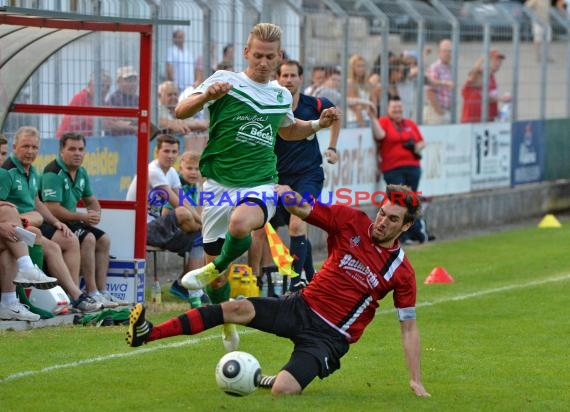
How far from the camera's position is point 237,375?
811 cm

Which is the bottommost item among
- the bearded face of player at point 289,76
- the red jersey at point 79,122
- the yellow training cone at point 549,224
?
the yellow training cone at point 549,224

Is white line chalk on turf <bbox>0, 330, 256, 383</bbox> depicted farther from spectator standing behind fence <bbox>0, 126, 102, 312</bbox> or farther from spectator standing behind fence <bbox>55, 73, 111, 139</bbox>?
spectator standing behind fence <bbox>55, 73, 111, 139</bbox>

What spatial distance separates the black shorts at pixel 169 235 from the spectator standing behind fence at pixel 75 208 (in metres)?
0.98

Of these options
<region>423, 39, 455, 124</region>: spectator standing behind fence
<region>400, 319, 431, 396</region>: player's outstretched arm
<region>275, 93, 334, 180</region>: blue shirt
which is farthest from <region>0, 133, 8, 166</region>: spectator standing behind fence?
<region>423, 39, 455, 124</region>: spectator standing behind fence

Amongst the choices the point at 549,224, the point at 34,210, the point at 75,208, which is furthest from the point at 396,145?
the point at 34,210

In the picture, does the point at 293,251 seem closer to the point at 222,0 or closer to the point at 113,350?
the point at 113,350

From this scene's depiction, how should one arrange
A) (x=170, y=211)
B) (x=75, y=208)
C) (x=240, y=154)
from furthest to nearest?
(x=170, y=211) < (x=75, y=208) < (x=240, y=154)

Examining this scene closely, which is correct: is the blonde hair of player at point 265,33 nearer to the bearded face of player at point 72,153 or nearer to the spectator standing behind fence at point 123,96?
the bearded face of player at point 72,153

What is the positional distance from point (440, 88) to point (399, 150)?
2470 mm

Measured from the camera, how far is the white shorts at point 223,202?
9.67 metres

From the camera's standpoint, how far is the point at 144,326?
820 cm

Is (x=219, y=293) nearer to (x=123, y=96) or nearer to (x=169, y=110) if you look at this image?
(x=123, y=96)

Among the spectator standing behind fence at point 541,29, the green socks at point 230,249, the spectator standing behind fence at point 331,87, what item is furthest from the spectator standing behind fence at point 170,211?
the spectator standing behind fence at point 541,29

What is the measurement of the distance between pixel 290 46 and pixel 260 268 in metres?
4.53
